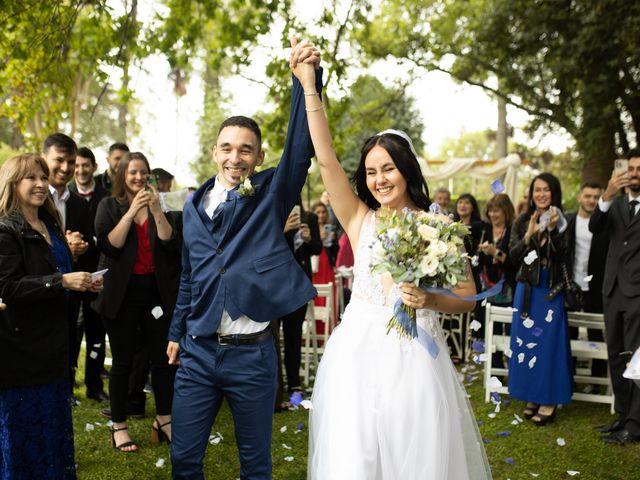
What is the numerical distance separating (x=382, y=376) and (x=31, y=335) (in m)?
2.05

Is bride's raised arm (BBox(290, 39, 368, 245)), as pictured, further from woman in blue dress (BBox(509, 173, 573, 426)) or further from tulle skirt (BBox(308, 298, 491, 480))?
woman in blue dress (BBox(509, 173, 573, 426))

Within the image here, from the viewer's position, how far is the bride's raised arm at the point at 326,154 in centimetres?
306

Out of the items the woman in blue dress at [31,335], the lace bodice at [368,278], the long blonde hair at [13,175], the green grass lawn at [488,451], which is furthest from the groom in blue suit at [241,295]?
the green grass lawn at [488,451]

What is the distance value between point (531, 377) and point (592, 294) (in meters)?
1.84

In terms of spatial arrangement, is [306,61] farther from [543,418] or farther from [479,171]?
[479,171]

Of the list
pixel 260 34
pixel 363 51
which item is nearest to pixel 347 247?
pixel 260 34

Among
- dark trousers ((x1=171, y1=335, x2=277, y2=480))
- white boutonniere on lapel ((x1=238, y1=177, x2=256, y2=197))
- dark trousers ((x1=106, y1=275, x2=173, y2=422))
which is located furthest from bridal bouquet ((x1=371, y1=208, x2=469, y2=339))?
dark trousers ((x1=106, y1=275, x2=173, y2=422))

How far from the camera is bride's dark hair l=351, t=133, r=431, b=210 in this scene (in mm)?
3100

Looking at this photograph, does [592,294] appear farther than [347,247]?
No

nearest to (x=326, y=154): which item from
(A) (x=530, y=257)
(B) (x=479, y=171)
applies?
(A) (x=530, y=257)

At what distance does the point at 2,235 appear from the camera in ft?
11.9

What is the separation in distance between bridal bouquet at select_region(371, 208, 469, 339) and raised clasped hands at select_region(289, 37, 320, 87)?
0.78 meters

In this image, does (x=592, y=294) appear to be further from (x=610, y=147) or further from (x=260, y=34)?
(x=610, y=147)

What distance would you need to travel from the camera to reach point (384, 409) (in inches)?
111
